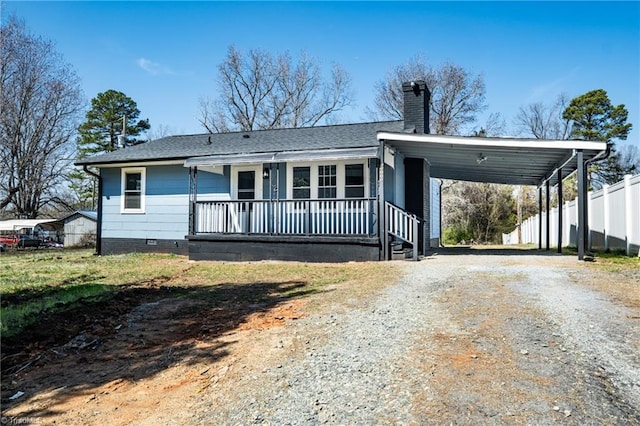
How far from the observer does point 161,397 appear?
10.4ft

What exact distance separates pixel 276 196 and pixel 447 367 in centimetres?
914

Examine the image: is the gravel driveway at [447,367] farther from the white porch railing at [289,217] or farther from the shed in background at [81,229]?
the shed in background at [81,229]

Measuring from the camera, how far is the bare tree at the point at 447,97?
3027 cm

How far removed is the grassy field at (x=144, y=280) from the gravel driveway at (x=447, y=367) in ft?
5.96

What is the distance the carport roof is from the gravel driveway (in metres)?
4.87

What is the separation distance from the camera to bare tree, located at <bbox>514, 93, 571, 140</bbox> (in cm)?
3459

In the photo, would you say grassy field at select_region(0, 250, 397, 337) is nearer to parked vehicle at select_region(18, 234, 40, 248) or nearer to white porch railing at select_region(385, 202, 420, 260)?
white porch railing at select_region(385, 202, 420, 260)

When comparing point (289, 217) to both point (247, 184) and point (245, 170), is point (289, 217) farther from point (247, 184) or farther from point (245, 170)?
point (245, 170)

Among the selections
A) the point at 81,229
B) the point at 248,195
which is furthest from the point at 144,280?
the point at 81,229

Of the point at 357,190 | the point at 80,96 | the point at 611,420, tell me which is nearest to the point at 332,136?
the point at 357,190

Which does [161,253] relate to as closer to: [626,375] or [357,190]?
[357,190]

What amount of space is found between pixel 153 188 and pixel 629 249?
44.5 ft

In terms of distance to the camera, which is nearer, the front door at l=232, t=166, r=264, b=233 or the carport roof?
the carport roof

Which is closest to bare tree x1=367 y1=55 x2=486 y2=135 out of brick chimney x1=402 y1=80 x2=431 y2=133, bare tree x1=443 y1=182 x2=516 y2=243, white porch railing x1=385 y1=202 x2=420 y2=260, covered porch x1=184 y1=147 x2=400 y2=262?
bare tree x1=443 y1=182 x2=516 y2=243
